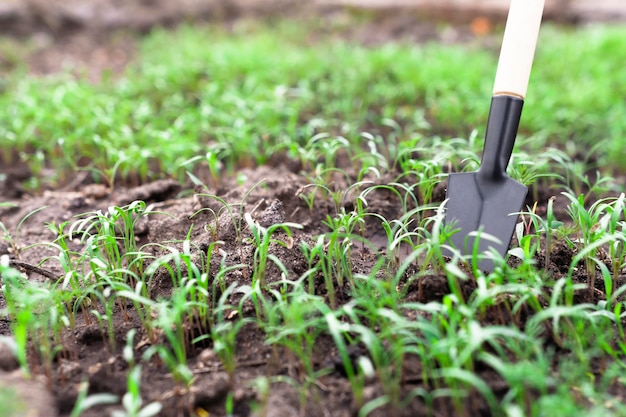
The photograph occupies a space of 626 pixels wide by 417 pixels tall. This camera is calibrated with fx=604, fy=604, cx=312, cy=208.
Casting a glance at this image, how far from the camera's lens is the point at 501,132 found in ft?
8.06

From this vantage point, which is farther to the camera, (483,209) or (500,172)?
(500,172)

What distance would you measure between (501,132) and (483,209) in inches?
14.7

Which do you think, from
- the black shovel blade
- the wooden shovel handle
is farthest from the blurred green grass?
the black shovel blade

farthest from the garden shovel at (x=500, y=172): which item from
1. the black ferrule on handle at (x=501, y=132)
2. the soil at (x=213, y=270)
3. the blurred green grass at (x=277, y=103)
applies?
the blurred green grass at (x=277, y=103)

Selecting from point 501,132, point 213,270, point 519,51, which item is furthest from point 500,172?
point 213,270

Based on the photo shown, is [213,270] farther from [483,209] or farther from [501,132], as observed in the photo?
[501,132]

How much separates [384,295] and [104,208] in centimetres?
179

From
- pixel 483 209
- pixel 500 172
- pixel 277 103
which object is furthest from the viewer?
pixel 277 103

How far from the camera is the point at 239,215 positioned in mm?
2527

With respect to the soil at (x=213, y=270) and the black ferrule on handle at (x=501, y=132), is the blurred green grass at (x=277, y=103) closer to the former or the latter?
the soil at (x=213, y=270)

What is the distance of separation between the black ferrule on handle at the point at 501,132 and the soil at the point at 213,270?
0.42 meters

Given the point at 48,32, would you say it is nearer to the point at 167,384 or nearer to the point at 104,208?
the point at 104,208

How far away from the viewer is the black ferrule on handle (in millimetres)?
2414

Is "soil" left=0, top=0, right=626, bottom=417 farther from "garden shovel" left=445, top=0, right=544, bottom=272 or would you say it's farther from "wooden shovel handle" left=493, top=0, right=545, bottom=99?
"wooden shovel handle" left=493, top=0, right=545, bottom=99
